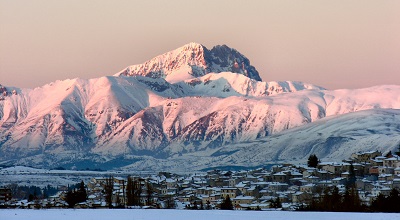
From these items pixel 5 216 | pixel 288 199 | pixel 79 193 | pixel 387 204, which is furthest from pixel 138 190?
pixel 5 216

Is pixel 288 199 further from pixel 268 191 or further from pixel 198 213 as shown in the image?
pixel 198 213

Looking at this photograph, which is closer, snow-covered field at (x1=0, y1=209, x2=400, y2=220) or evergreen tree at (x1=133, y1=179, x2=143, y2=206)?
snow-covered field at (x1=0, y1=209, x2=400, y2=220)

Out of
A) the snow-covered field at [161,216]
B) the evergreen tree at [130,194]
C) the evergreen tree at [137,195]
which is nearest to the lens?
the snow-covered field at [161,216]

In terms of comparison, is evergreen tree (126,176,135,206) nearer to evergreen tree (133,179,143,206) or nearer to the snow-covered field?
evergreen tree (133,179,143,206)

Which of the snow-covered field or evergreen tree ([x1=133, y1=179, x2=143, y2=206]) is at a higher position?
evergreen tree ([x1=133, y1=179, x2=143, y2=206])

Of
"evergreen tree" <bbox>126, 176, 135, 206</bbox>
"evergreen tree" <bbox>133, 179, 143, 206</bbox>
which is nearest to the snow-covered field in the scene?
"evergreen tree" <bbox>126, 176, 135, 206</bbox>

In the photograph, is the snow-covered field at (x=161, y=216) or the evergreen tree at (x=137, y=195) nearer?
the snow-covered field at (x=161, y=216)

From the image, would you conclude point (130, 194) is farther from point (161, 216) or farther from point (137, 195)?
point (161, 216)

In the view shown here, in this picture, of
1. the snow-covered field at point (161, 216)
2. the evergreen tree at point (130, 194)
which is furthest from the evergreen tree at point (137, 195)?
the snow-covered field at point (161, 216)

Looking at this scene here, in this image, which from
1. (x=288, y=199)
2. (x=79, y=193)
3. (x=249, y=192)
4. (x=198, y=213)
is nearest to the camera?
(x=198, y=213)

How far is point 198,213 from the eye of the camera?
10075 cm

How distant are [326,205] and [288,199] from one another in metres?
59.2

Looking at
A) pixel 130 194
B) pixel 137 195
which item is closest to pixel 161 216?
pixel 130 194

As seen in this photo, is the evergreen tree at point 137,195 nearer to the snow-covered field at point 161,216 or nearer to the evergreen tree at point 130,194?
the evergreen tree at point 130,194
